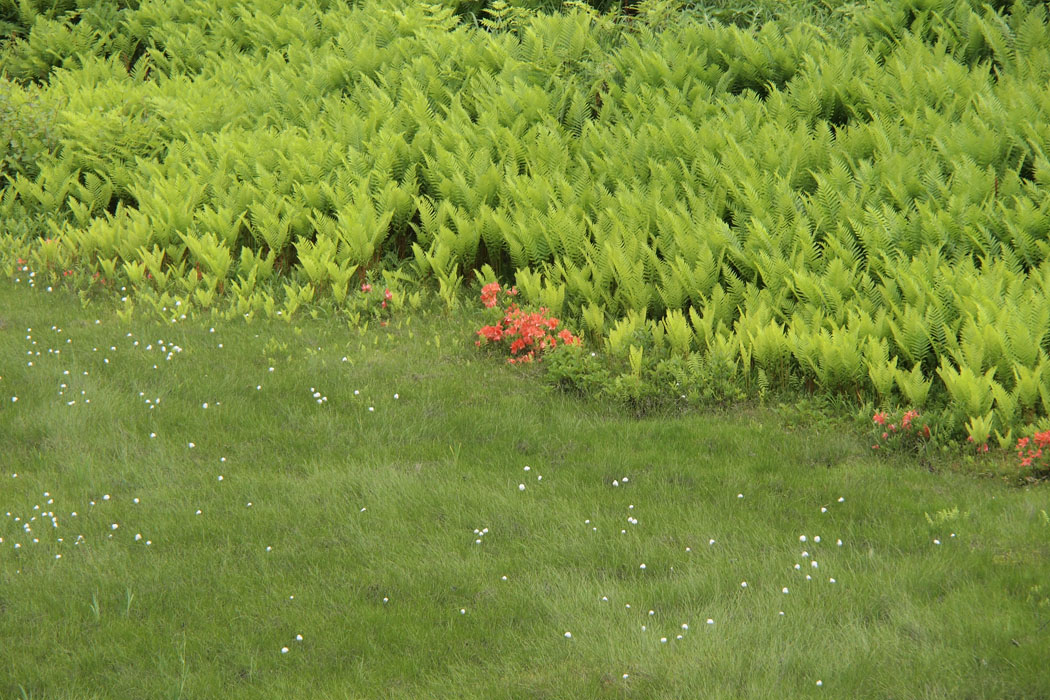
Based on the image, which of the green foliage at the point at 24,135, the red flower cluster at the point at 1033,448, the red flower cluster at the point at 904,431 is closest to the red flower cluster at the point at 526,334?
the red flower cluster at the point at 904,431

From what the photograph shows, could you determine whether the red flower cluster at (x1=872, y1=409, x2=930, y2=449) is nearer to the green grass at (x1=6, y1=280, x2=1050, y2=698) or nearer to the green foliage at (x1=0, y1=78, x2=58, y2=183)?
the green grass at (x1=6, y1=280, x2=1050, y2=698)

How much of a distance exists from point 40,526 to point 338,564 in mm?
1700

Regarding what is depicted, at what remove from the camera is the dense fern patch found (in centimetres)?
684

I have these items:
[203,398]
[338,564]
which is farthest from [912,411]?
[203,398]

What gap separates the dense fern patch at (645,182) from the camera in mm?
6836

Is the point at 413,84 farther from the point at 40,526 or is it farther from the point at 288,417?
the point at 40,526

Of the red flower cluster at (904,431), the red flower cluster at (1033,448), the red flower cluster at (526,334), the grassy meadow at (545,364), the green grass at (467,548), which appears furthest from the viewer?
the red flower cluster at (526,334)

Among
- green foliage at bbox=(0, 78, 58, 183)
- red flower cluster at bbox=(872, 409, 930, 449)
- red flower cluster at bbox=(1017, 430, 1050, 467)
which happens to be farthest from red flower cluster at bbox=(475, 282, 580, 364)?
green foliage at bbox=(0, 78, 58, 183)

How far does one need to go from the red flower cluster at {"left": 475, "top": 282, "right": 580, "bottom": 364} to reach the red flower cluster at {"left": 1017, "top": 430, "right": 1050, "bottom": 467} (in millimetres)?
2930

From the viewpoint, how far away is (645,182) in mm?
9023

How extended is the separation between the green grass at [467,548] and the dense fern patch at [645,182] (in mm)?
1006

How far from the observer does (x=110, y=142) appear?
10.8m

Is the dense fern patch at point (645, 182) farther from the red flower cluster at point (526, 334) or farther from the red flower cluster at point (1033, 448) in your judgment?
the red flower cluster at point (526, 334)

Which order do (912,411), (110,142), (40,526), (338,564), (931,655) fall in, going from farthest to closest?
(110,142)
(912,411)
(40,526)
(338,564)
(931,655)
